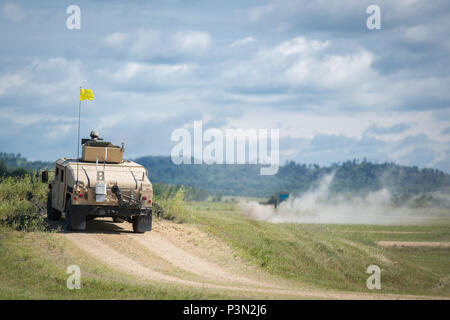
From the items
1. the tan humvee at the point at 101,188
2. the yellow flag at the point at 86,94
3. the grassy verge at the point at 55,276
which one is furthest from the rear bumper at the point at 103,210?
the yellow flag at the point at 86,94

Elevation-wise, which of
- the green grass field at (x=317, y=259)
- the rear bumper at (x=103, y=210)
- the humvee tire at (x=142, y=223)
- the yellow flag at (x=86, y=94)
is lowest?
the green grass field at (x=317, y=259)

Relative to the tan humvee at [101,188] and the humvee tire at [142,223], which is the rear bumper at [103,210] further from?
the humvee tire at [142,223]

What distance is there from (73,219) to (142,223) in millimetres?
3007

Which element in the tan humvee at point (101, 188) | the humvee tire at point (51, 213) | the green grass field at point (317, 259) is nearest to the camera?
the tan humvee at point (101, 188)

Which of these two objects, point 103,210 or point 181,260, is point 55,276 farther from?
point 181,260

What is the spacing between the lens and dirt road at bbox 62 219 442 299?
21.8 meters

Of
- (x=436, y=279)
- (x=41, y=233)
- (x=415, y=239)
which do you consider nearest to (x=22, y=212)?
(x=41, y=233)

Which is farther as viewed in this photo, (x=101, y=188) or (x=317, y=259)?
(x=317, y=259)

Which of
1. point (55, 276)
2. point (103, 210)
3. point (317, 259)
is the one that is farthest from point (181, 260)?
point (317, 259)

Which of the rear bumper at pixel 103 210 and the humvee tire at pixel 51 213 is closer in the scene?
the rear bumper at pixel 103 210

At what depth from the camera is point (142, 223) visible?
28.1m

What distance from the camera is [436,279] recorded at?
1368 inches

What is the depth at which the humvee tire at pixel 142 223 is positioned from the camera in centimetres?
2803
